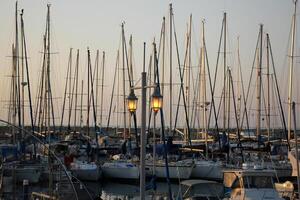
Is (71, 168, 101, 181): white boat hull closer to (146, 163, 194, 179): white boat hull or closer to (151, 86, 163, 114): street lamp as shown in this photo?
(146, 163, 194, 179): white boat hull

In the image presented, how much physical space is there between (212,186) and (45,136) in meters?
27.9

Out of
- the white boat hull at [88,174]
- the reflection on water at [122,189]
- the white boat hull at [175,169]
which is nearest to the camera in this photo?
the reflection on water at [122,189]

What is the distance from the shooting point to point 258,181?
21875 mm

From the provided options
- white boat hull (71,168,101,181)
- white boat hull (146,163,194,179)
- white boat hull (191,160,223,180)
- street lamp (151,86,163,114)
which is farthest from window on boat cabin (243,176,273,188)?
white boat hull (71,168,101,181)

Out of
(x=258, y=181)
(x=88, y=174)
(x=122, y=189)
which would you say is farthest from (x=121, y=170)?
(x=258, y=181)

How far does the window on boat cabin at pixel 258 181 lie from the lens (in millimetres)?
21797

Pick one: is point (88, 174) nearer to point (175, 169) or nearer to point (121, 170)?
point (121, 170)

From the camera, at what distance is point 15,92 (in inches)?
1858

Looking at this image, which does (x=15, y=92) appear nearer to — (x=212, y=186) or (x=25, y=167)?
(x=25, y=167)

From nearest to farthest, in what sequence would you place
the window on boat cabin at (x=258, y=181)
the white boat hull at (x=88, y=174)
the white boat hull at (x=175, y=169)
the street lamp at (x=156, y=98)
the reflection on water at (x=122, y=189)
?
1. the street lamp at (x=156, y=98)
2. the window on boat cabin at (x=258, y=181)
3. the reflection on water at (x=122, y=189)
4. the white boat hull at (x=175, y=169)
5. the white boat hull at (x=88, y=174)

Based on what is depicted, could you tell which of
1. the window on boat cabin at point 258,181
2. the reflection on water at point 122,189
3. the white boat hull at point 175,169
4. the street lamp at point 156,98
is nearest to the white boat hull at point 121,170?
the reflection on water at point 122,189

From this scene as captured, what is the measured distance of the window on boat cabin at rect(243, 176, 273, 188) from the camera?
21.8 meters

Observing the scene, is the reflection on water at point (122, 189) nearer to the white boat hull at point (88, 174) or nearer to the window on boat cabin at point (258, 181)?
the white boat hull at point (88, 174)

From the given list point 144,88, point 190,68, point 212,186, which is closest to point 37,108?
point 190,68
